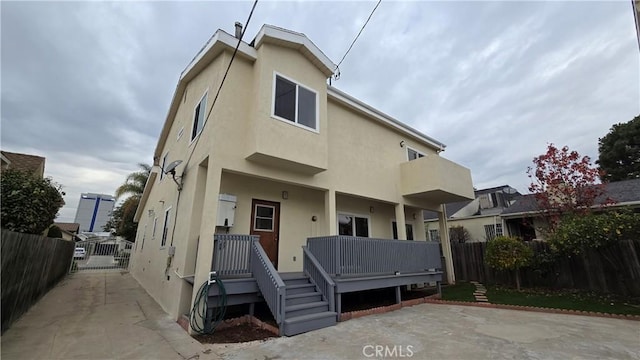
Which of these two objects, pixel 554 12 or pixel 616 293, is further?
pixel 616 293

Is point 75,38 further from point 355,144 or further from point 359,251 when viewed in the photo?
point 359,251

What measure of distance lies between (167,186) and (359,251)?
7.68m

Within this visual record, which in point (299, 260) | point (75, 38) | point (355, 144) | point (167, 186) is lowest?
point (299, 260)

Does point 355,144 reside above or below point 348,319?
above

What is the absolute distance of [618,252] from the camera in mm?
8422

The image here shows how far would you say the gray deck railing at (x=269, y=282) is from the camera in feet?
16.7

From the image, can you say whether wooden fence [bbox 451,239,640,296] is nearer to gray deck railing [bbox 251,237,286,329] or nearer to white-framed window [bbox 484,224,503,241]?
white-framed window [bbox 484,224,503,241]

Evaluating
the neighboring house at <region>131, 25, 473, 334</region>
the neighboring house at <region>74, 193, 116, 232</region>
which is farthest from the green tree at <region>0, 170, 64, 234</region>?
the neighboring house at <region>74, 193, 116, 232</region>

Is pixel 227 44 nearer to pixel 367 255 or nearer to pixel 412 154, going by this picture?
pixel 367 255

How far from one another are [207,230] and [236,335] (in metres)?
2.22

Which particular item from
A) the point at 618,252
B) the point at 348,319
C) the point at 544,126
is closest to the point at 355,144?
the point at 348,319

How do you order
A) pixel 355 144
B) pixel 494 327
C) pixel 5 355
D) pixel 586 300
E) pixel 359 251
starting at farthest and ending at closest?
pixel 355 144
pixel 586 300
pixel 359 251
pixel 494 327
pixel 5 355

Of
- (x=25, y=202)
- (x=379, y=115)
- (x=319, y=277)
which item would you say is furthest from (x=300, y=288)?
(x=379, y=115)

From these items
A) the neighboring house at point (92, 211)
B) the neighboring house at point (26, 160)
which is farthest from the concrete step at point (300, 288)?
the neighboring house at point (92, 211)
